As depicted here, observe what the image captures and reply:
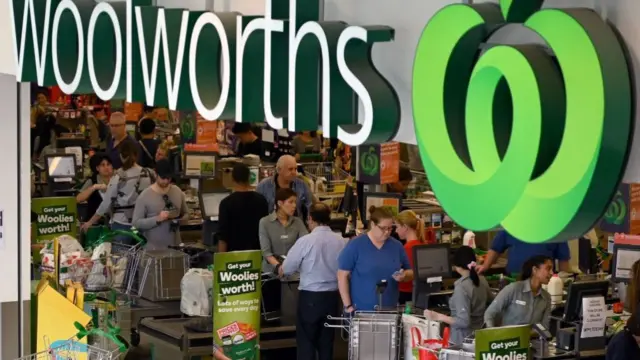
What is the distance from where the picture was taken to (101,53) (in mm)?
6891

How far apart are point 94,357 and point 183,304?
1.18m

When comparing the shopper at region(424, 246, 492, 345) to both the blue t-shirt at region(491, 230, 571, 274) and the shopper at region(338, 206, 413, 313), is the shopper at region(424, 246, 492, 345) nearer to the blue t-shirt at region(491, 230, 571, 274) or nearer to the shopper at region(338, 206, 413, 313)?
the shopper at region(338, 206, 413, 313)

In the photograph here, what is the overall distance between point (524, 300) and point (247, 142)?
768 cm

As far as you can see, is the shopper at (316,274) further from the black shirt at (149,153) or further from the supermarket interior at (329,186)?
the black shirt at (149,153)

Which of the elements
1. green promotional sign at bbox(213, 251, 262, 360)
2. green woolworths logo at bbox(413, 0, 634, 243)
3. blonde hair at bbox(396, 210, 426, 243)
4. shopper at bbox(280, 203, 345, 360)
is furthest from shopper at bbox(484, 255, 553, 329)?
green woolworths logo at bbox(413, 0, 634, 243)

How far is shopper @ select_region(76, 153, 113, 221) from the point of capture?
13344 mm

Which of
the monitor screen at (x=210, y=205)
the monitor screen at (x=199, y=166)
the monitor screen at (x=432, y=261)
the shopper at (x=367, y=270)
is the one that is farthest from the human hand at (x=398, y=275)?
the monitor screen at (x=199, y=166)

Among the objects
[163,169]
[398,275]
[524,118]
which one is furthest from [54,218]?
[524,118]

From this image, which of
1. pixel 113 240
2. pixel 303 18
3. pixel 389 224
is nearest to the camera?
pixel 303 18

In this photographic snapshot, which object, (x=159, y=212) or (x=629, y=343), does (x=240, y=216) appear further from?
(x=629, y=343)

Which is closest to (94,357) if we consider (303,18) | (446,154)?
(303,18)

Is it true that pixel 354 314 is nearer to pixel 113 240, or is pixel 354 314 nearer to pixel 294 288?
pixel 294 288

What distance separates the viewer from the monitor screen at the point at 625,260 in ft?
36.9

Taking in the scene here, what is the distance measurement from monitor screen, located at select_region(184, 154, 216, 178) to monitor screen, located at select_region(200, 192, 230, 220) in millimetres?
784
